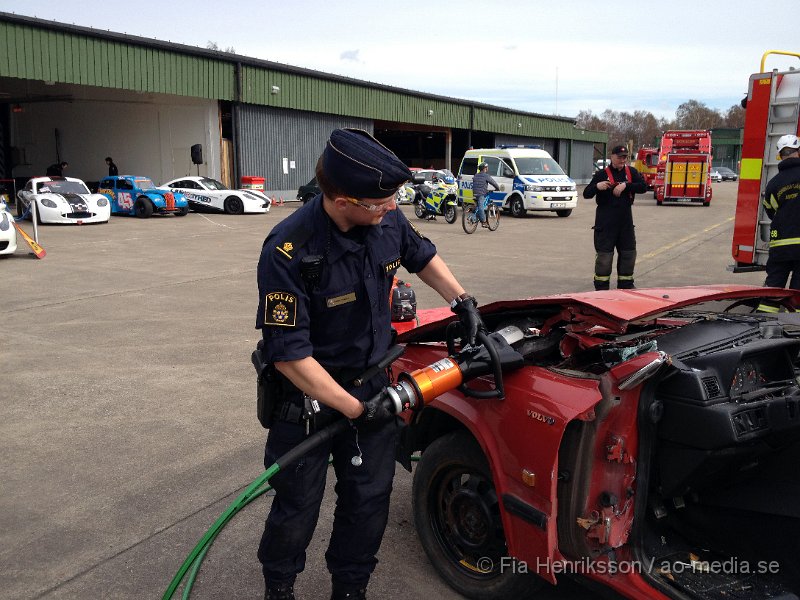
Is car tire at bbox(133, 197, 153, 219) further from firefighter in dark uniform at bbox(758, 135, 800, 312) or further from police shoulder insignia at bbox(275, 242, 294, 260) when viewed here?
police shoulder insignia at bbox(275, 242, 294, 260)

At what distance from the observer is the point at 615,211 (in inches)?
340

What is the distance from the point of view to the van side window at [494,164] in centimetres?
2305

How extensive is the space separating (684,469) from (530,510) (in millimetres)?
541

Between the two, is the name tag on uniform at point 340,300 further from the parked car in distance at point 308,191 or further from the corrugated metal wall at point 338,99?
the corrugated metal wall at point 338,99

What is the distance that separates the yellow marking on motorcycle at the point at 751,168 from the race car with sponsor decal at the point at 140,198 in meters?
17.9

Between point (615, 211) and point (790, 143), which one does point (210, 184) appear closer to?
point (615, 211)

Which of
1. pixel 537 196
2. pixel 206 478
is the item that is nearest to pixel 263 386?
pixel 206 478

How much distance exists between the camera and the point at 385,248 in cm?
268

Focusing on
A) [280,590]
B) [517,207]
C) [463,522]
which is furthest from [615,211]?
[517,207]

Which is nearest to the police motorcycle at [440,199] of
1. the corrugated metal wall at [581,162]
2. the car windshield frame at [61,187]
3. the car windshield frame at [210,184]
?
the car windshield frame at [210,184]

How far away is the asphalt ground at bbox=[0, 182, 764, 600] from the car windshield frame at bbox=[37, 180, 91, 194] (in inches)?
307

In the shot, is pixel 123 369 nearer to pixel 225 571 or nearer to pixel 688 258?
pixel 225 571

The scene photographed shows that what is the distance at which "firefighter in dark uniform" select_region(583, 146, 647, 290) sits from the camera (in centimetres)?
852

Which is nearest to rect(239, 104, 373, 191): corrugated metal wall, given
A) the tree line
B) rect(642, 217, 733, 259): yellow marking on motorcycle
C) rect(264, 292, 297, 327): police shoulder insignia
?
rect(642, 217, 733, 259): yellow marking on motorcycle
